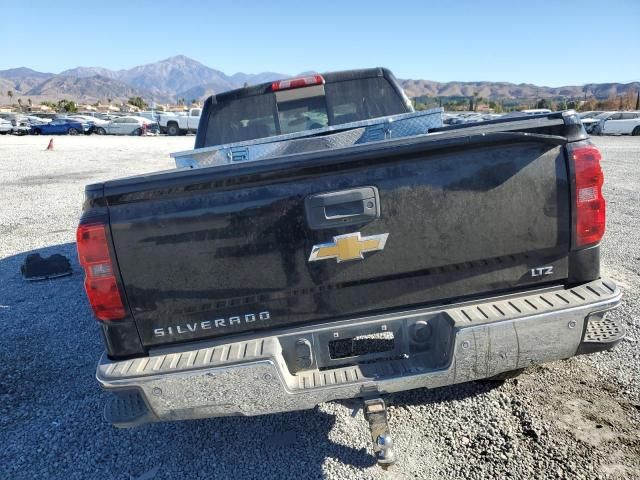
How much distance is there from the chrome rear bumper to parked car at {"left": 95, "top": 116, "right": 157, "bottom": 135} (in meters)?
40.1

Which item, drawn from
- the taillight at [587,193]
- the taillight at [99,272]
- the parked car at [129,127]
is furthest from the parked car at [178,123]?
the taillight at [587,193]

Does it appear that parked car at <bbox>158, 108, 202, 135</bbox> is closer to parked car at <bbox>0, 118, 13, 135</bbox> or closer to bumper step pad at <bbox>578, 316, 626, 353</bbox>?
parked car at <bbox>0, 118, 13, 135</bbox>

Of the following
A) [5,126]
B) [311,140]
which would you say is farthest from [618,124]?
[5,126]

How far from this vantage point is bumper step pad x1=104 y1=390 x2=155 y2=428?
2223mm

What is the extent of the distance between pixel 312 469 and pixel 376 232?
1.38 metres

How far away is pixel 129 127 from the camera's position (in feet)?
128

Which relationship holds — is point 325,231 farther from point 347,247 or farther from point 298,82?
point 298,82

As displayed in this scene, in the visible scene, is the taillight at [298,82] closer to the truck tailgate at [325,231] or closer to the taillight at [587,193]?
the truck tailgate at [325,231]

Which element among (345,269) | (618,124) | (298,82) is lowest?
(618,124)

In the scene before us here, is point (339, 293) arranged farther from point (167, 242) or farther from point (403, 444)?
point (403, 444)

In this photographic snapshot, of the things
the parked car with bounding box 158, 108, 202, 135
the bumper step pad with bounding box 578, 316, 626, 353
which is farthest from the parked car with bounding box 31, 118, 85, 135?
the bumper step pad with bounding box 578, 316, 626, 353

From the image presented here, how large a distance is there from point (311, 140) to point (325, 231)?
1.65 metres

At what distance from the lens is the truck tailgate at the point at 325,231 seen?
84.6 inches

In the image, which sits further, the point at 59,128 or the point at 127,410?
the point at 59,128
